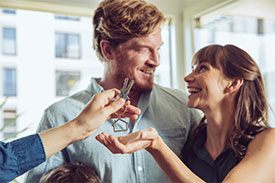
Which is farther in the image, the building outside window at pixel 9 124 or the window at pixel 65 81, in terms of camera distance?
the window at pixel 65 81

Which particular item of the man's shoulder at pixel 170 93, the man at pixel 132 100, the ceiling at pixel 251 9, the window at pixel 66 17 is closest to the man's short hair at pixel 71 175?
the man at pixel 132 100

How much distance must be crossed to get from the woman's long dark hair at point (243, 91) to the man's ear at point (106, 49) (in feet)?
1.48

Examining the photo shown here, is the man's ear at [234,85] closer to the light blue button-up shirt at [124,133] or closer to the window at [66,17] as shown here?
the light blue button-up shirt at [124,133]

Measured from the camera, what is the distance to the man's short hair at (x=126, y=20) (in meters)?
1.50

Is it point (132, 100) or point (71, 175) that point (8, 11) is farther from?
point (71, 175)

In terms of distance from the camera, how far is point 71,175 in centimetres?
138

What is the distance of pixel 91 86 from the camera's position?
5.28ft

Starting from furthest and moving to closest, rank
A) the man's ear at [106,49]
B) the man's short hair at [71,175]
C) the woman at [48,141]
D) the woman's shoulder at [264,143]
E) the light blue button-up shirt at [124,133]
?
1. the man's ear at [106,49]
2. the light blue button-up shirt at [124,133]
3. the man's short hair at [71,175]
4. the woman's shoulder at [264,143]
5. the woman at [48,141]

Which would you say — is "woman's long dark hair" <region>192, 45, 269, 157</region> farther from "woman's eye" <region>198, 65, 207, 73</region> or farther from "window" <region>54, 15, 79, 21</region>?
"window" <region>54, 15, 79, 21</region>

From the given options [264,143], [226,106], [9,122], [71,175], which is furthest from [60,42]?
[264,143]

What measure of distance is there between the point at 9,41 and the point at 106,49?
1.91ft

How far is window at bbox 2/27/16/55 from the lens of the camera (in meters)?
1.78

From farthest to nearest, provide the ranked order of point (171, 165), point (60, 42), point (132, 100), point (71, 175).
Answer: point (60, 42), point (132, 100), point (71, 175), point (171, 165)

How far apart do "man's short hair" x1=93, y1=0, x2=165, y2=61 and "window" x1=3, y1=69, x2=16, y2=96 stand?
0.59m
